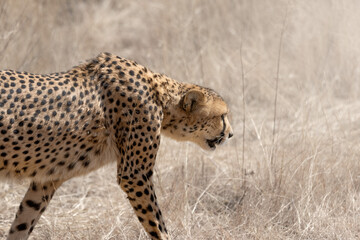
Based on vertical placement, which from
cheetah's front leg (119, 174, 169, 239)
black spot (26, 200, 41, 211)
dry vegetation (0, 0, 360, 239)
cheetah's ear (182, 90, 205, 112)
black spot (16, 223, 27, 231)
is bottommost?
dry vegetation (0, 0, 360, 239)

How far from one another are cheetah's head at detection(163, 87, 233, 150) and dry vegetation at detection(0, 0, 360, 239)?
19.2 inches

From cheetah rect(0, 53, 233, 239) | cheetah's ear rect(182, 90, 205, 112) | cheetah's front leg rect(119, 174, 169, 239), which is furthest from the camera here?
cheetah's ear rect(182, 90, 205, 112)

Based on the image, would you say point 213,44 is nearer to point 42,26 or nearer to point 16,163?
point 42,26

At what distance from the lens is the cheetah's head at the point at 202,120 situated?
322 cm

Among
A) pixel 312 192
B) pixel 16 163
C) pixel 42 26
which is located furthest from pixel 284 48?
pixel 16 163

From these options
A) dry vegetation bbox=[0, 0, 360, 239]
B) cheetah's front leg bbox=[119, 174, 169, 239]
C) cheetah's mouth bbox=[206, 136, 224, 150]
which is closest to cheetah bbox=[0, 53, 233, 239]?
cheetah's front leg bbox=[119, 174, 169, 239]

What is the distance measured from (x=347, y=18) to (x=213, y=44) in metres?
1.47

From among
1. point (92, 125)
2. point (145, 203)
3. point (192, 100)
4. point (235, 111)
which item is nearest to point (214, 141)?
point (192, 100)

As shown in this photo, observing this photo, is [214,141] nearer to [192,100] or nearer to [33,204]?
[192,100]

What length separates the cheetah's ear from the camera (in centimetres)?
319

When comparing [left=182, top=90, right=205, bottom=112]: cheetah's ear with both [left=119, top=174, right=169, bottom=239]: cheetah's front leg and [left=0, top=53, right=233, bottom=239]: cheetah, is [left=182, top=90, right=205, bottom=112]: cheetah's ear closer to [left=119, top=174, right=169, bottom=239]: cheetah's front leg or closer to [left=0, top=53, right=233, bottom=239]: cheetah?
[left=0, top=53, right=233, bottom=239]: cheetah

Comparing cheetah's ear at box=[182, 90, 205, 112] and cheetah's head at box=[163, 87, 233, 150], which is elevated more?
cheetah's ear at box=[182, 90, 205, 112]

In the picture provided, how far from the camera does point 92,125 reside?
2996 millimetres

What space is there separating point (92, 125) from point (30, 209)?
2.01 ft
